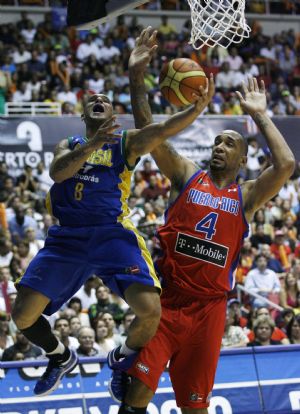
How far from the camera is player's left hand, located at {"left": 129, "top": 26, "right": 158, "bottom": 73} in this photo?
6.90 m

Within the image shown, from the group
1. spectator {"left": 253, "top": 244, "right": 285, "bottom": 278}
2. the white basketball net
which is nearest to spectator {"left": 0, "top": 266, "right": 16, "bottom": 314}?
spectator {"left": 253, "top": 244, "right": 285, "bottom": 278}

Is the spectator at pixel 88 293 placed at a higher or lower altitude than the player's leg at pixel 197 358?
lower

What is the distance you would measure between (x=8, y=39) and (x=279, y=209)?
8679 mm

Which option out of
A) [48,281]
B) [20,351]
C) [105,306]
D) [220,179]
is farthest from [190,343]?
[105,306]

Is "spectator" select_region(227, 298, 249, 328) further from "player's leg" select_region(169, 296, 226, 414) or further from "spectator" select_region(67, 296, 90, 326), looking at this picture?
"player's leg" select_region(169, 296, 226, 414)

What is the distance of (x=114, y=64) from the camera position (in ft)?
73.2

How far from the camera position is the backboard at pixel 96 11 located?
7566 millimetres

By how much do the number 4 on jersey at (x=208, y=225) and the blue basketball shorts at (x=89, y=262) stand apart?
56 cm

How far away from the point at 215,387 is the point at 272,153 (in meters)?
3.20

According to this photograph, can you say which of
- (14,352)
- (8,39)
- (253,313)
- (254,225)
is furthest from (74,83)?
(14,352)

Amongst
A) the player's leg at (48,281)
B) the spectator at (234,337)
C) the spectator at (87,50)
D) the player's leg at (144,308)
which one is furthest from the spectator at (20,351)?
the spectator at (87,50)

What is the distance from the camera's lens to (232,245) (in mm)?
7258

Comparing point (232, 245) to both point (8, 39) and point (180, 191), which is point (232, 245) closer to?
point (180, 191)

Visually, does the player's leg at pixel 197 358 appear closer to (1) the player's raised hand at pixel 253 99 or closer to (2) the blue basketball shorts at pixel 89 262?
(2) the blue basketball shorts at pixel 89 262
